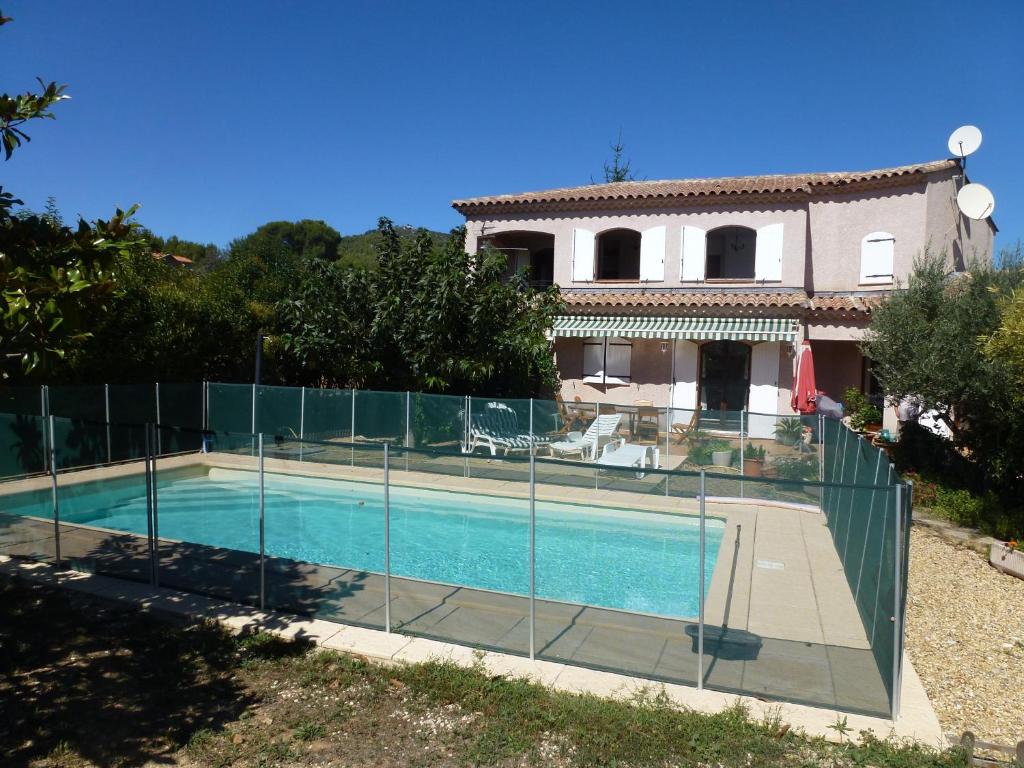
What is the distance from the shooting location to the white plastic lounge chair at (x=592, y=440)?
15.7 metres

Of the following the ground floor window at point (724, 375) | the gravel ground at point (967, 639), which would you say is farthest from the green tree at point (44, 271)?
the ground floor window at point (724, 375)

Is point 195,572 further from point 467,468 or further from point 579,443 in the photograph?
point 579,443

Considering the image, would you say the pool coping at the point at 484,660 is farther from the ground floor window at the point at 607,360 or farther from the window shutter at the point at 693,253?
the window shutter at the point at 693,253

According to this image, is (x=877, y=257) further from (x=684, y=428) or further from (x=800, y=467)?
(x=684, y=428)

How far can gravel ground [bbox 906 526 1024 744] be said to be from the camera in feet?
19.0

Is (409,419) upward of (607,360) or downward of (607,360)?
downward

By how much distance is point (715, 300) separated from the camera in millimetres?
20219

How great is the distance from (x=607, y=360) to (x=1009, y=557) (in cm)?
1355

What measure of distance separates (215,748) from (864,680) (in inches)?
197

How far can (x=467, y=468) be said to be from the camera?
12.5 meters

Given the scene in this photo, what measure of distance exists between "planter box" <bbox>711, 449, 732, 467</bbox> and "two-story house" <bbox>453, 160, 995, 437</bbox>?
19.0 ft

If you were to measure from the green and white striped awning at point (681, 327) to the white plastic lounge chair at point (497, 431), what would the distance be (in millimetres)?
4822

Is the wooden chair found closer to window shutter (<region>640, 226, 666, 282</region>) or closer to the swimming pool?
the swimming pool

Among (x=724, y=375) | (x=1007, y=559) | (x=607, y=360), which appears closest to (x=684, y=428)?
(x=1007, y=559)
